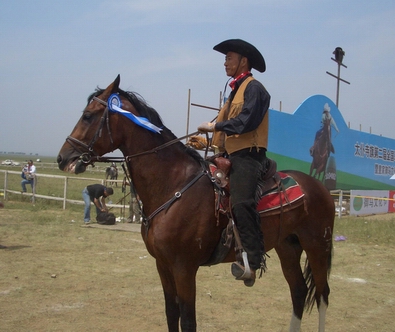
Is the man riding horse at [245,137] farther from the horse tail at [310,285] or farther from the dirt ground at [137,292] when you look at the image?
the dirt ground at [137,292]

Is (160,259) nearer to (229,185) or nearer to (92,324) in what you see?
(229,185)

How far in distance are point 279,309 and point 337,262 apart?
331cm

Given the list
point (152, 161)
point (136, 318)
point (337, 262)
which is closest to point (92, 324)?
point (136, 318)

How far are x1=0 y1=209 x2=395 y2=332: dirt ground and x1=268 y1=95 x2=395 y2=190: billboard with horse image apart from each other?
209 inches

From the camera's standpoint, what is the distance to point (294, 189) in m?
4.37

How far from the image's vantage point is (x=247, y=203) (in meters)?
3.60

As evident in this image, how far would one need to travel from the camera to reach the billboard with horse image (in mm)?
14281

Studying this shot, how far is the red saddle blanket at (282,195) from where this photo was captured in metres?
4.06

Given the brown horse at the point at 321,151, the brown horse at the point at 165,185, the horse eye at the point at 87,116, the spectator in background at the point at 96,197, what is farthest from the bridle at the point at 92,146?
the brown horse at the point at 321,151

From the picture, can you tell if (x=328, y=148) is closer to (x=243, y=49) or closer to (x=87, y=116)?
(x=243, y=49)

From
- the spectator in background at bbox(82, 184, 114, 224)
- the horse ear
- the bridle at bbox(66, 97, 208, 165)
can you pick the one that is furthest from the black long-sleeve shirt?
the spectator in background at bbox(82, 184, 114, 224)

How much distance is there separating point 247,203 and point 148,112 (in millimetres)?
1206

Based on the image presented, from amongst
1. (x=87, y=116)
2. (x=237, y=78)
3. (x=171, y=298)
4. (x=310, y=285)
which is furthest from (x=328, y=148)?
(x=87, y=116)

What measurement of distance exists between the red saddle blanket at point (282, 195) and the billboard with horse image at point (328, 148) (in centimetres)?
923
